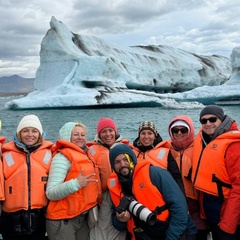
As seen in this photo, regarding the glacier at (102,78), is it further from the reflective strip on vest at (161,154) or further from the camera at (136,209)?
the camera at (136,209)

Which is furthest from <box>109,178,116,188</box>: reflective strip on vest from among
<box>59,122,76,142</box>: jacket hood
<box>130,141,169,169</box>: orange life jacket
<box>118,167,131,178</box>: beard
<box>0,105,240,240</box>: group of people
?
<box>59,122,76,142</box>: jacket hood

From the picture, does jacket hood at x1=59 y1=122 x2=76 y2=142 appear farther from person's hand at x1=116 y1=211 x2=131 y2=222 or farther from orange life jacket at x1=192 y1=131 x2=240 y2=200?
orange life jacket at x1=192 y1=131 x2=240 y2=200

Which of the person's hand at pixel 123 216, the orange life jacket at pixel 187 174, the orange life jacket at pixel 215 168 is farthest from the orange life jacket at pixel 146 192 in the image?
the orange life jacket at pixel 187 174

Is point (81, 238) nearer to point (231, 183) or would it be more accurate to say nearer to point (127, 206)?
point (127, 206)

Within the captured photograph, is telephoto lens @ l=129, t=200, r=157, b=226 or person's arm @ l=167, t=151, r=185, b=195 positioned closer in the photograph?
telephoto lens @ l=129, t=200, r=157, b=226

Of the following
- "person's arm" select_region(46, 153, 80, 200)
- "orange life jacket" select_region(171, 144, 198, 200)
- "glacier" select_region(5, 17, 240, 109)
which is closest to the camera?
"person's arm" select_region(46, 153, 80, 200)

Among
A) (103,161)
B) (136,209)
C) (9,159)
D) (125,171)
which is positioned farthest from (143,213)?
(9,159)

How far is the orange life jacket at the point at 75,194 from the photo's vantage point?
239 cm

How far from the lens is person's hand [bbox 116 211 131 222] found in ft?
7.13

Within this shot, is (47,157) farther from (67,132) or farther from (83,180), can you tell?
(83,180)

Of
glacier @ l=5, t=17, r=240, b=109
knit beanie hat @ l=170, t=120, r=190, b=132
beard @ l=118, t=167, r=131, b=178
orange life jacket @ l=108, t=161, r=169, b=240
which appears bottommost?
orange life jacket @ l=108, t=161, r=169, b=240

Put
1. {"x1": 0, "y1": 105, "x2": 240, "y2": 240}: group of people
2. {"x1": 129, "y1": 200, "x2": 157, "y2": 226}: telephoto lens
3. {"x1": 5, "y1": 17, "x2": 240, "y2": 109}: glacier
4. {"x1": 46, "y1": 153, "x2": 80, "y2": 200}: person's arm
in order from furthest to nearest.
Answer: {"x1": 5, "y1": 17, "x2": 240, "y2": 109}: glacier, {"x1": 46, "y1": 153, "x2": 80, "y2": 200}: person's arm, {"x1": 0, "y1": 105, "x2": 240, "y2": 240}: group of people, {"x1": 129, "y1": 200, "x2": 157, "y2": 226}: telephoto lens

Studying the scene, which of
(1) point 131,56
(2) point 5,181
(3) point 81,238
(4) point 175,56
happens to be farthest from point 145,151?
(4) point 175,56

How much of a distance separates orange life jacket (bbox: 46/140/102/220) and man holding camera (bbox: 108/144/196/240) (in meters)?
0.30
